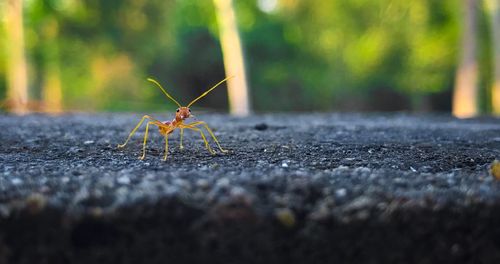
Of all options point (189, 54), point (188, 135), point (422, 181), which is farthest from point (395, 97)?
point (422, 181)

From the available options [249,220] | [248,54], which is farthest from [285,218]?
[248,54]

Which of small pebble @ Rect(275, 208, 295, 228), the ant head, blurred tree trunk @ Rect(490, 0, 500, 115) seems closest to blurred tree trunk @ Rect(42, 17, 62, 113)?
blurred tree trunk @ Rect(490, 0, 500, 115)

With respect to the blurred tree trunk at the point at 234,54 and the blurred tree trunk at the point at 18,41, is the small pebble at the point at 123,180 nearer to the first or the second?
the blurred tree trunk at the point at 234,54

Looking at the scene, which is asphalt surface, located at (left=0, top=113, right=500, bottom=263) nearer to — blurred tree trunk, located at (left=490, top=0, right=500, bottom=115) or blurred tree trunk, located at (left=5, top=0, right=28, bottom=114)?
blurred tree trunk, located at (left=490, top=0, right=500, bottom=115)

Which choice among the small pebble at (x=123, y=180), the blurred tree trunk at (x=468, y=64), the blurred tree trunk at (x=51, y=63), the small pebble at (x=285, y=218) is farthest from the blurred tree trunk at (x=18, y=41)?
the small pebble at (x=285, y=218)

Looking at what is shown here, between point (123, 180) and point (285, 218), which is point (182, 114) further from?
point (285, 218)

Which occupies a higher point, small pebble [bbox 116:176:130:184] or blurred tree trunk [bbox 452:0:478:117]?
blurred tree trunk [bbox 452:0:478:117]
